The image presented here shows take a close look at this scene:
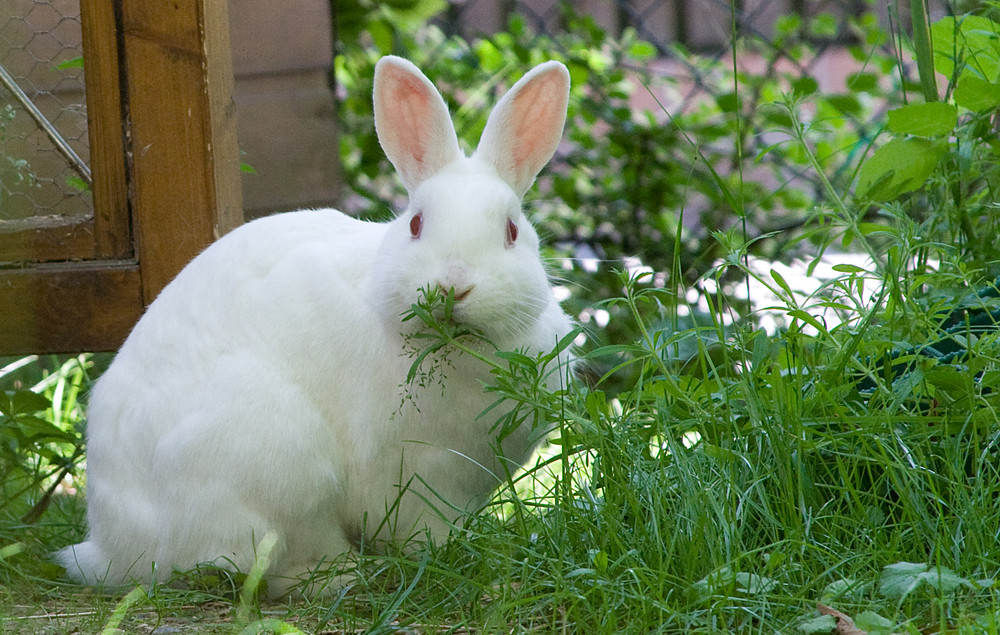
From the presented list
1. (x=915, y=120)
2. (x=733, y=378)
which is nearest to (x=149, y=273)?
(x=733, y=378)

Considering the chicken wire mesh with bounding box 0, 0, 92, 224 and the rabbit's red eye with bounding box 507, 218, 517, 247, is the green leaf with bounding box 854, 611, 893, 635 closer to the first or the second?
the rabbit's red eye with bounding box 507, 218, 517, 247

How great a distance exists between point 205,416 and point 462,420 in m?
0.62

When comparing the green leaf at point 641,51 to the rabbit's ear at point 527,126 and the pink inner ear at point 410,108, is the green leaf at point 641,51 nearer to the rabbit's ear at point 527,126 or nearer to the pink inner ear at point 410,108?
the rabbit's ear at point 527,126

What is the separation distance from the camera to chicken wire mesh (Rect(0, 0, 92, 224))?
281cm

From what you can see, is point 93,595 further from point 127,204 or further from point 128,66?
point 128,66

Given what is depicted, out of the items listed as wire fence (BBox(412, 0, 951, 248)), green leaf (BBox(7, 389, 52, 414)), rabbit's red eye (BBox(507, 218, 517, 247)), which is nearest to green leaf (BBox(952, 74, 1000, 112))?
rabbit's red eye (BBox(507, 218, 517, 247))

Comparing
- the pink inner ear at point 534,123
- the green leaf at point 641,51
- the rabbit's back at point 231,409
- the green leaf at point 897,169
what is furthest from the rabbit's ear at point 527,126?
the green leaf at point 641,51

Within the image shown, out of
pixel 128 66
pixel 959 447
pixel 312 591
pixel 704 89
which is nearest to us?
pixel 959 447

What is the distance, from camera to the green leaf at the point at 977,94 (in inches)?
104

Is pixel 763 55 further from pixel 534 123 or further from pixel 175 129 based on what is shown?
pixel 175 129

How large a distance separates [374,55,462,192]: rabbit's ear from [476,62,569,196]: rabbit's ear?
103mm

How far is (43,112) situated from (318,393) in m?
1.17

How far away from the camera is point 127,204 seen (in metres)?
3.06

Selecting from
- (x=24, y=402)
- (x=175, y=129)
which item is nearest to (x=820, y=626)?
(x=175, y=129)
